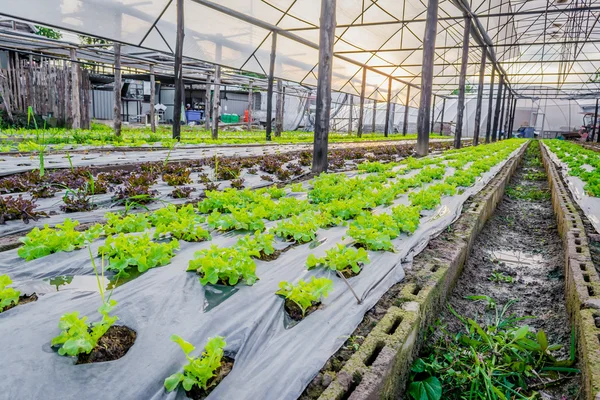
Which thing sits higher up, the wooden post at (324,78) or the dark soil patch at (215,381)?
the wooden post at (324,78)

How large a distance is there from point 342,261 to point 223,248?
0.79 meters

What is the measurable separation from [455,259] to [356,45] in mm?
17462

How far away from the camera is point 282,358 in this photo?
73.2 inches

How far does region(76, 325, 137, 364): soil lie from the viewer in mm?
1738

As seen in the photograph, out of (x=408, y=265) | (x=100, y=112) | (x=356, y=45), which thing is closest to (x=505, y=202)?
(x=408, y=265)

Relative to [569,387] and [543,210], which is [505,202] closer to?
[543,210]

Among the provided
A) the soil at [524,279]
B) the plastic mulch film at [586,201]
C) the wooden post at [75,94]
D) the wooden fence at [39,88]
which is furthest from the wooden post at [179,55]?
the plastic mulch film at [586,201]

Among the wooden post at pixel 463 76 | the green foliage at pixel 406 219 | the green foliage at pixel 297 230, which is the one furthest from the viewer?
the wooden post at pixel 463 76

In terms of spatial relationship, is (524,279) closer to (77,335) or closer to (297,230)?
(297,230)

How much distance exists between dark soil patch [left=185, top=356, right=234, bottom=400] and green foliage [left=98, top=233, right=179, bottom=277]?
1024 mm

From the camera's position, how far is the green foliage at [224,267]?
7.77 feet

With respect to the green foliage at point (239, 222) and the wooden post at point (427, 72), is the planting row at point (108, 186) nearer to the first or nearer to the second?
the green foliage at point (239, 222)

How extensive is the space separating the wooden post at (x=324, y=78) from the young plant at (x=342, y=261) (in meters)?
5.00

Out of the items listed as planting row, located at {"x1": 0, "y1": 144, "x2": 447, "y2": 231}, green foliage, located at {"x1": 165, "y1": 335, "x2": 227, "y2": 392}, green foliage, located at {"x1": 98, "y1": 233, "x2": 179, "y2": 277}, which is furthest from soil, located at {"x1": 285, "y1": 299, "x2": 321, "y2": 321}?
planting row, located at {"x1": 0, "y1": 144, "x2": 447, "y2": 231}
